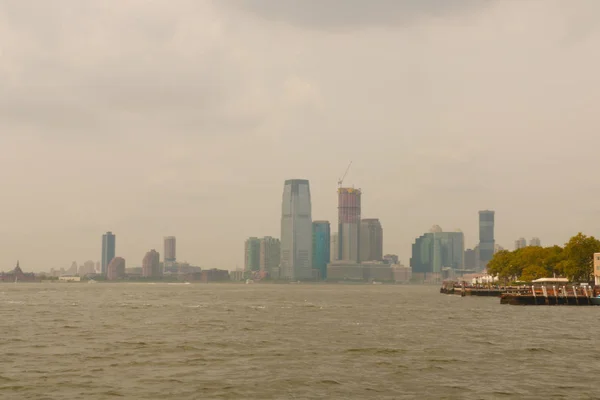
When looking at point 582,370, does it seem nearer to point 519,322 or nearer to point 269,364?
point 269,364

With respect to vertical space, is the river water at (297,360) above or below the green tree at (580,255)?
below

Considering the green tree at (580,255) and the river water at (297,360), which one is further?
the green tree at (580,255)

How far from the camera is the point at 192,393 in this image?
42.8 metres

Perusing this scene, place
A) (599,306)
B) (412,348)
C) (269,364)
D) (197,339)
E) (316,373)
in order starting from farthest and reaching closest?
(599,306) < (197,339) < (412,348) < (269,364) < (316,373)

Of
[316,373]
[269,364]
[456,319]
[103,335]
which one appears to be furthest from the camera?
[456,319]

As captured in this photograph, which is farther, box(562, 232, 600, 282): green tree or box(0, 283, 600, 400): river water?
box(562, 232, 600, 282): green tree

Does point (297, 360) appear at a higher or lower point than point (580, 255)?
lower

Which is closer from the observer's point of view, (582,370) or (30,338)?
(582,370)

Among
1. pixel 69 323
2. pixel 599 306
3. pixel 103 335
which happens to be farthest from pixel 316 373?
pixel 599 306

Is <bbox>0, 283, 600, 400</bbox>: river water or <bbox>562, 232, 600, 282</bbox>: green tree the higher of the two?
<bbox>562, 232, 600, 282</bbox>: green tree

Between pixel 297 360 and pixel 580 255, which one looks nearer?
pixel 297 360

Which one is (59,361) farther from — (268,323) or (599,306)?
(599,306)

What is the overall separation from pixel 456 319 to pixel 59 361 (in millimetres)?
60060

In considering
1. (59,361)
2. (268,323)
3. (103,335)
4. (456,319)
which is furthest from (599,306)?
(59,361)
